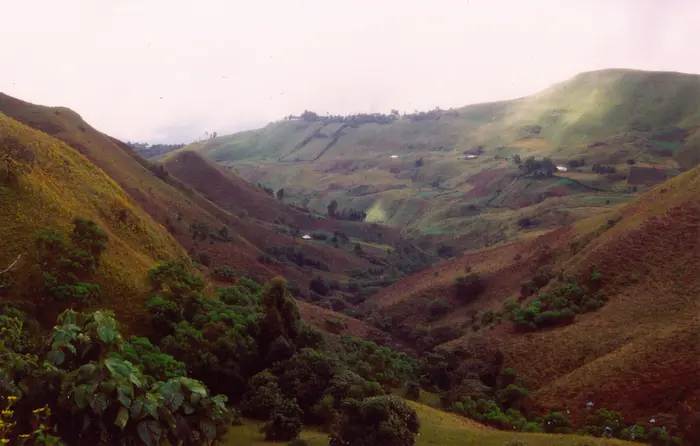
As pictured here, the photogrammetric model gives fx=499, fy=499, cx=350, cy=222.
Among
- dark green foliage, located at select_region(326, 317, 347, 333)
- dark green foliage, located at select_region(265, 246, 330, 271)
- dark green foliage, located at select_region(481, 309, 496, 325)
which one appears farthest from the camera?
dark green foliage, located at select_region(265, 246, 330, 271)

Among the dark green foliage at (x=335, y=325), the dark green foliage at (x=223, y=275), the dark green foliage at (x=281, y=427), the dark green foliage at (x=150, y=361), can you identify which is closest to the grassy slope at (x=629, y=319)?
the dark green foliage at (x=335, y=325)

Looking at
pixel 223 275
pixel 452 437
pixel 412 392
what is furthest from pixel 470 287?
Answer: pixel 452 437

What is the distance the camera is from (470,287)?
42.2 metres

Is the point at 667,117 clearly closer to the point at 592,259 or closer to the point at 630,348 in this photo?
the point at 592,259

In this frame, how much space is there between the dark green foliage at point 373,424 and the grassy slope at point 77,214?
973 centimetres

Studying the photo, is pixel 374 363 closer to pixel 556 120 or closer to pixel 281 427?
pixel 281 427

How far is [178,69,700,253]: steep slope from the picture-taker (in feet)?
272

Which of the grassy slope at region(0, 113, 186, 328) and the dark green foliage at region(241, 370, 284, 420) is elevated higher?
the grassy slope at region(0, 113, 186, 328)

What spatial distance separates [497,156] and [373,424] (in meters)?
126

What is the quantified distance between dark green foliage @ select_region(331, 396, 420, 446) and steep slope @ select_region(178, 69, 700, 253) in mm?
54580

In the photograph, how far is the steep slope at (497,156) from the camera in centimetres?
8281

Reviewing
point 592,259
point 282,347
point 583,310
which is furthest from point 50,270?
point 592,259

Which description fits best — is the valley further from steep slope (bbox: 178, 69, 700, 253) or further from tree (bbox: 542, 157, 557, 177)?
tree (bbox: 542, 157, 557, 177)

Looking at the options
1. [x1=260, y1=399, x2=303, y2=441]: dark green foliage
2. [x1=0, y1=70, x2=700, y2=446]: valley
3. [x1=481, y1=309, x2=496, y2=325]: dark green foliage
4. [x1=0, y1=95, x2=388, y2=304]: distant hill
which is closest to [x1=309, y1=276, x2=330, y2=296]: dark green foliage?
[x1=0, y1=70, x2=700, y2=446]: valley
